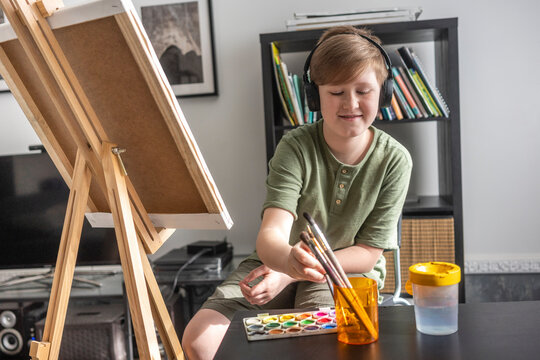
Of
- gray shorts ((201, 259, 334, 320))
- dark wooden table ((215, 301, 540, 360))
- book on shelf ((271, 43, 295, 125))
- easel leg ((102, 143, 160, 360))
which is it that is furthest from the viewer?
book on shelf ((271, 43, 295, 125))

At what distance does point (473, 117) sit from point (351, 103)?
1.33 meters

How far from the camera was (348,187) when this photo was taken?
1.33m

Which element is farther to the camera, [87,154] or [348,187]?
[348,187]

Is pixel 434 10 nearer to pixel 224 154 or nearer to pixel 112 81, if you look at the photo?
pixel 224 154

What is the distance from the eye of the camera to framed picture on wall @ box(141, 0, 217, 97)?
2.41 meters

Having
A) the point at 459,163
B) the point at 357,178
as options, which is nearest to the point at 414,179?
the point at 459,163

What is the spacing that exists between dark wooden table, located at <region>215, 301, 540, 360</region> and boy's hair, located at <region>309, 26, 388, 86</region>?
566 mm

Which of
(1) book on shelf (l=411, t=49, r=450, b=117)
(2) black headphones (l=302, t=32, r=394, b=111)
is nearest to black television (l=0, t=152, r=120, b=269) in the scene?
(2) black headphones (l=302, t=32, r=394, b=111)

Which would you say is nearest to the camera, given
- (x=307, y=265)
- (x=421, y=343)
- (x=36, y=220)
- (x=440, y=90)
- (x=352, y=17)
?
(x=421, y=343)

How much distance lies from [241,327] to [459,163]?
1481mm

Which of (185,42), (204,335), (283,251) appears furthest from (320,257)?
(185,42)

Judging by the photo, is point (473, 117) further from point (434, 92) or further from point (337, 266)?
point (337, 266)

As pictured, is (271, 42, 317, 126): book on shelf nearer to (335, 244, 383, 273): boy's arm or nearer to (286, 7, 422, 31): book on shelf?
(286, 7, 422, 31): book on shelf

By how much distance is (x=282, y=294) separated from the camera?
131 cm
